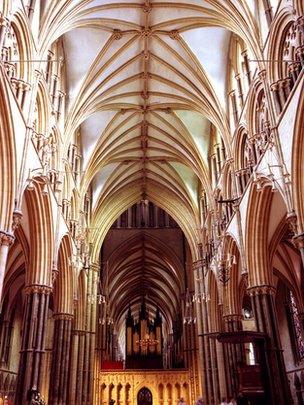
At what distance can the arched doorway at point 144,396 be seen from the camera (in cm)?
2822

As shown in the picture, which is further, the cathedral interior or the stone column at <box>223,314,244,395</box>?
the stone column at <box>223,314,244,395</box>

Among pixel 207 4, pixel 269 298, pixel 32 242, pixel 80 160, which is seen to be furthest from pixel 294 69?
pixel 80 160

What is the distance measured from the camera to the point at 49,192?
15.1 meters

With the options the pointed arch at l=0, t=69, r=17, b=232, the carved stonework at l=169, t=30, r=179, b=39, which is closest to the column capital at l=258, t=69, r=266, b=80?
the carved stonework at l=169, t=30, r=179, b=39

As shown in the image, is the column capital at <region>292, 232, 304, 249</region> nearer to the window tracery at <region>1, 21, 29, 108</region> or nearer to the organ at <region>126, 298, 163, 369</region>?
the window tracery at <region>1, 21, 29, 108</region>

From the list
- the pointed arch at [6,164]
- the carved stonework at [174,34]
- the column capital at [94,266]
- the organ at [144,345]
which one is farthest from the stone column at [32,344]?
the organ at [144,345]

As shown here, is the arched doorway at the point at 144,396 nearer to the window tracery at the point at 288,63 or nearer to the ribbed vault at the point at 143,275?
the ribbed vault at the point at 143,275

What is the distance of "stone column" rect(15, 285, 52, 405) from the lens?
1278 cm

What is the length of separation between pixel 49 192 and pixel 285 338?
56.1 feet

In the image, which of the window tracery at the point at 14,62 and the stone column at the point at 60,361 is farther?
the stone column at the point at 60,361

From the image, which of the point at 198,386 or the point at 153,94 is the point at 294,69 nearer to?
the point at 153,94

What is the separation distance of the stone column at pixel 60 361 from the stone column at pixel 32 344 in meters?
3.97

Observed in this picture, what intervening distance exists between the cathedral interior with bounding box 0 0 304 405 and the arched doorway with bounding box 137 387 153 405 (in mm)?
169

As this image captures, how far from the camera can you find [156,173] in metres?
27.4
